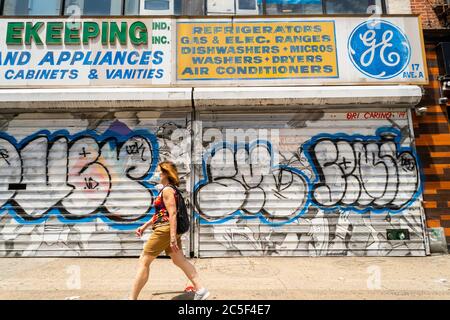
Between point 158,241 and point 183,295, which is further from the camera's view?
point 183,295

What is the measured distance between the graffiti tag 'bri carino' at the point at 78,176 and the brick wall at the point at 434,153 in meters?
5.61

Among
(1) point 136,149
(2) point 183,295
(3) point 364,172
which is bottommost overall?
(2) point 183,295

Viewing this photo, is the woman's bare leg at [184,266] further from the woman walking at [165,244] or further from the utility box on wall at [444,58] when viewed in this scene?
the utility box on wall at [444,58]

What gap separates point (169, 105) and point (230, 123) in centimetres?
129

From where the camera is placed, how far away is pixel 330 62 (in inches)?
256

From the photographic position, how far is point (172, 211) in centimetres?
362

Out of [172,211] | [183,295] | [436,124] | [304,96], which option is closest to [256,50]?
[304,96]

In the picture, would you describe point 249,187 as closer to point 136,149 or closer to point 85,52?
point 136,149

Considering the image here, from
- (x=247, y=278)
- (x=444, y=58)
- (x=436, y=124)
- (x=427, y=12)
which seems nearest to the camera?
(x=247, y=278)

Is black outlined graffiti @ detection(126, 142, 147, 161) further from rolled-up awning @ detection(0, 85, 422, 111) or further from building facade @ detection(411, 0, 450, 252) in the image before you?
building facade @ detection(411, 0, 450, 252)

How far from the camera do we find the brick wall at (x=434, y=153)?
642cm

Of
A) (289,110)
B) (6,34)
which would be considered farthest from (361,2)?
(6,34)

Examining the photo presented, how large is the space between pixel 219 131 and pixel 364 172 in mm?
3053

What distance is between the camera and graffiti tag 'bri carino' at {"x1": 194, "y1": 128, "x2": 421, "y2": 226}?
20.3 feet
